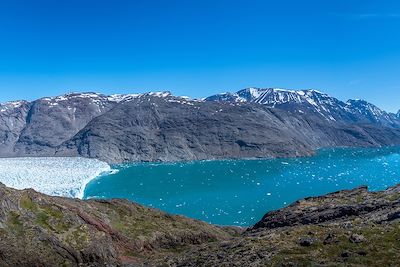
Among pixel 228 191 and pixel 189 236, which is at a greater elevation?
pixel 228 191

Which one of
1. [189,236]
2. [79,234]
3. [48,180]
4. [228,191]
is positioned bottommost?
[189,236]

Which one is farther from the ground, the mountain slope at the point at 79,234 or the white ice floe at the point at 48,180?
the white ice floe at the point at 48,180

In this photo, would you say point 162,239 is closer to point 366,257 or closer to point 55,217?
point 55,217

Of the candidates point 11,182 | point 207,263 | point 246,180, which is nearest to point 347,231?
point 207,263

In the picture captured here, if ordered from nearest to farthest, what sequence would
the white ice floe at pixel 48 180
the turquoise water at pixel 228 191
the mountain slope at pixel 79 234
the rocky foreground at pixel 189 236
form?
the rocky foreground at pixel 189 236 → the mountain slope at pixel 79 234 → the turquoise water at pixel 228 191 → the white ice floe at pixel 48 180

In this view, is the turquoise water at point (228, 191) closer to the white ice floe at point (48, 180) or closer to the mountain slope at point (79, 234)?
the white ice floe at point (48, 180)

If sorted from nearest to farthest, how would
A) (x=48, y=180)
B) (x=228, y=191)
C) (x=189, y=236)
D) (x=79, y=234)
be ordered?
(x=79, y=234) < (x=189, y=236) < (x=228, y=191) < (x=48, y=180)

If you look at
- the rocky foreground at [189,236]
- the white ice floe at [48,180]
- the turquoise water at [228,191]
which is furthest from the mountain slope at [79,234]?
the white ice floe at [48,180]

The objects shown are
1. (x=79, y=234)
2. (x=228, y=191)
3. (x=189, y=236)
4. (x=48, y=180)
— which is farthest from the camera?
(x=48, y=180)

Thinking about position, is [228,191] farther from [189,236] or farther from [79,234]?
[79,234]

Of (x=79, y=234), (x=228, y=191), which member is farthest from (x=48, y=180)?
(x=79, y=234)
